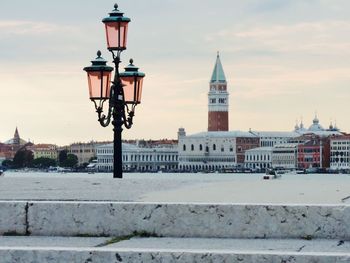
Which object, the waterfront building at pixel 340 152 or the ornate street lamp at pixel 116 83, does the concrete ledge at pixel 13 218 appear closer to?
the ornate street lamp at pixel 116 83

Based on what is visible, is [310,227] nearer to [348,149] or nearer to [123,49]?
[123,49]

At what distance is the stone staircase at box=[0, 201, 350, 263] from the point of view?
434 cm

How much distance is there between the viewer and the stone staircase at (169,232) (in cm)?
434

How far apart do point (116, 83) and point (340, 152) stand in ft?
602

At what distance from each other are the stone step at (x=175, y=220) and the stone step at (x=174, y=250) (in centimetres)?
5

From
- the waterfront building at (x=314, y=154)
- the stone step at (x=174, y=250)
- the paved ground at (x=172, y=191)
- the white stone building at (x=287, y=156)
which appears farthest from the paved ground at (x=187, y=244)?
the white stone building at (x=287, y=156)

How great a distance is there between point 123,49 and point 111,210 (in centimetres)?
920

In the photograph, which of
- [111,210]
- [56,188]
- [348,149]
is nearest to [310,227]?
[111,210]

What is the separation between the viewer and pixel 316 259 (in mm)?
4168

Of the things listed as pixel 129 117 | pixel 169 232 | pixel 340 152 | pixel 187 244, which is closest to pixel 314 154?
pixel 340 152

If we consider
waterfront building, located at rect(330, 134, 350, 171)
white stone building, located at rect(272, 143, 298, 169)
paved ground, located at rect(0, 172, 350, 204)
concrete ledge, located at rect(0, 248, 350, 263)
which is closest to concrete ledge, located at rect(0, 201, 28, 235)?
concrete ledge, located at rect(0, 248, 350, 263)

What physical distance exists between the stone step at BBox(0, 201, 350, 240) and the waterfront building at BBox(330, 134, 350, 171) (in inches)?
7446

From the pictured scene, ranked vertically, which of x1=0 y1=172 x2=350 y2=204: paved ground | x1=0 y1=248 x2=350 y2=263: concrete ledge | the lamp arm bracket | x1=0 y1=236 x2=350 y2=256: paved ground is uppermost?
the lamp arm bracket

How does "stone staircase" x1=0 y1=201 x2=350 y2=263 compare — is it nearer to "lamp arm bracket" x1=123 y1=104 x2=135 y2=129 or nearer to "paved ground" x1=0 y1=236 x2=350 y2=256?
"paved ground" x1=0 y1=236 x2=350 y2=256
